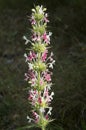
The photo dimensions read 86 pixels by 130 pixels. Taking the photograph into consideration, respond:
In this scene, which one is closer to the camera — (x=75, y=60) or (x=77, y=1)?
(x=75, y=60)

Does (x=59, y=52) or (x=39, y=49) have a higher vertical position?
(x=59, y=52)

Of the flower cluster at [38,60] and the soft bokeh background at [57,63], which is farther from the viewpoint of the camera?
the soft bokeh background at [57,63]

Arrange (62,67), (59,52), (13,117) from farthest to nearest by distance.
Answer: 1. (59,52)
2. (62,67)
3. (13,117)

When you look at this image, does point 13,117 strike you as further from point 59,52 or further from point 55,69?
point 59,52

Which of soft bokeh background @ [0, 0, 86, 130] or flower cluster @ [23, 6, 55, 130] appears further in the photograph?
soft bokeh background @ [0, 0, 86, 130]

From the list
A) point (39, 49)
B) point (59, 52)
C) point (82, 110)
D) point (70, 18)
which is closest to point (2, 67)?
point (59, 52)

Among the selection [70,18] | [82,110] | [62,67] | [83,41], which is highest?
[70,18]

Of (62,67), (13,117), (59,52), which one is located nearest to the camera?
(13,117)
